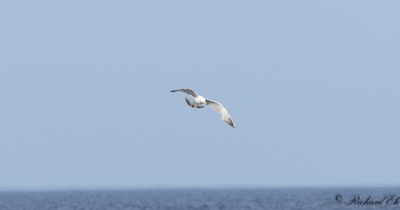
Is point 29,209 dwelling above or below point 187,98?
above

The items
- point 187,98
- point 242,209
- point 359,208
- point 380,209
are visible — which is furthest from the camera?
point 242,209

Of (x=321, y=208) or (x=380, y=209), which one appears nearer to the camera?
(x=380, y=209)

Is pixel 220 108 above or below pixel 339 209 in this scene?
below

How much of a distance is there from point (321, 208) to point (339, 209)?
3486 millimetres

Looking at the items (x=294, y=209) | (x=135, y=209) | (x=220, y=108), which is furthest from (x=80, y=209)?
(x=220, y=108)

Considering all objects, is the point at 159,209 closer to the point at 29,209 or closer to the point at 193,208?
the point at 193,208

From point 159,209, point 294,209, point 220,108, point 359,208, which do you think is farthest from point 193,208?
point 220,108

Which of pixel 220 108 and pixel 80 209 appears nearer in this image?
pixel 220 108

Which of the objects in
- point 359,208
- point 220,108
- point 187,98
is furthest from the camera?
point 359,208

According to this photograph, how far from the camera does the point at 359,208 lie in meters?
88.9

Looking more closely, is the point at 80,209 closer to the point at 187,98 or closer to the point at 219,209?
the point at 219,209

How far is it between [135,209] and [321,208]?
20.0 meters

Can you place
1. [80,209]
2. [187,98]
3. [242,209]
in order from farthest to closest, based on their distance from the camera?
1. [80,209]
2. [242,209]
3. [187,98]

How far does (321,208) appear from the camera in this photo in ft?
301
